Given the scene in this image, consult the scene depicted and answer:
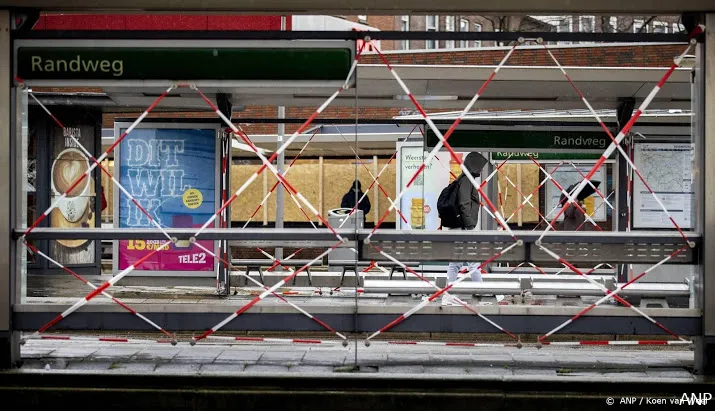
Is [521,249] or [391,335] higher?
[521,249]

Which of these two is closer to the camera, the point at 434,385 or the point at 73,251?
the point at 434,385

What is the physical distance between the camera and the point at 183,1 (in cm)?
757

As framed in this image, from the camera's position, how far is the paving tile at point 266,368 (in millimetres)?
7641

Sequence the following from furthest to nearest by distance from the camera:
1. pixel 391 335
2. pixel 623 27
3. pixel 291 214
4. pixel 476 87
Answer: pixel 623 27 → pixel 291 214 → pixel 476 87 → pixel 391 335

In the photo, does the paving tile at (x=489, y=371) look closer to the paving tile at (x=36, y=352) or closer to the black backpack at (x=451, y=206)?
the paving tile at (x=36, y=352)

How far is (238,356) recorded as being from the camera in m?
8.38

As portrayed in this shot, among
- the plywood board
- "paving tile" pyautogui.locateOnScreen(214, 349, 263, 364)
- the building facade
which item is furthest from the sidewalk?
the building facade

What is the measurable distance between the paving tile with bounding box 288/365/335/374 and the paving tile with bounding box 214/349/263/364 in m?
0.47

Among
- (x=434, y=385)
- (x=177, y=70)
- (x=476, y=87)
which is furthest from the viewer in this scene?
(x=476, y=87)

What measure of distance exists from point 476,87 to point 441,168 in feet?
18.4

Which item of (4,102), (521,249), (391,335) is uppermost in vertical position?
(4,102)

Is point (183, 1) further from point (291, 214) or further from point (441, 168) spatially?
point (291, 214)

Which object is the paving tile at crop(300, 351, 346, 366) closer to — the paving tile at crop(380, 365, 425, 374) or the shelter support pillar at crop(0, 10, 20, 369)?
the paving tile at crop(380, 365, 425, 374)

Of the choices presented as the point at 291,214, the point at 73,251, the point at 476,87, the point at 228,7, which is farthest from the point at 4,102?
the point at 291,214
